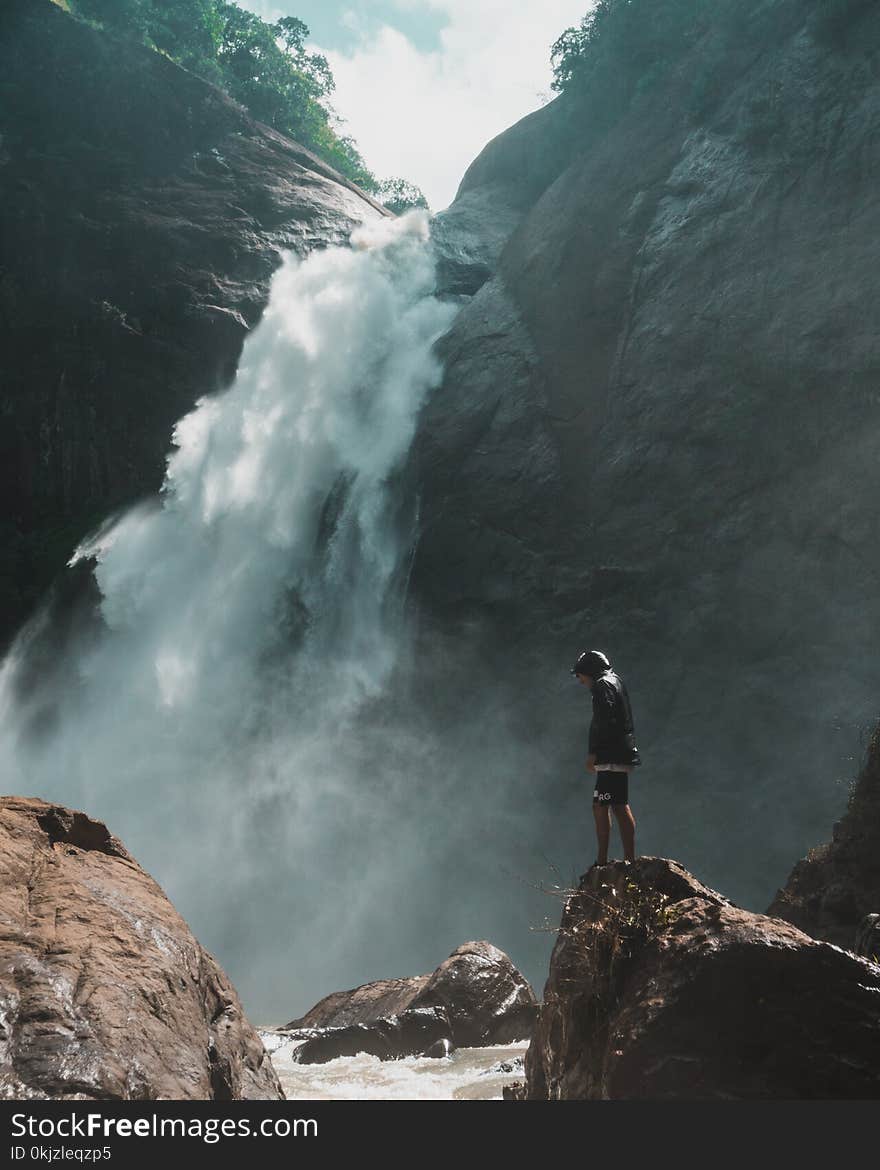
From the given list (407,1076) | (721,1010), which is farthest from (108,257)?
(721,1010)

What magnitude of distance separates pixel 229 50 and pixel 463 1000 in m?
45.9

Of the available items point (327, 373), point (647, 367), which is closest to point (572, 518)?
point (647, 367)

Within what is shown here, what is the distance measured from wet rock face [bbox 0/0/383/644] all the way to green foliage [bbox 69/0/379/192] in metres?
5.33

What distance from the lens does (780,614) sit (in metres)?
17.5

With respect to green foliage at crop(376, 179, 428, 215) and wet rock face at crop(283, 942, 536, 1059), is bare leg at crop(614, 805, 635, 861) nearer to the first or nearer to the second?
wet rock face at crop(283, 942, 536, 1059)

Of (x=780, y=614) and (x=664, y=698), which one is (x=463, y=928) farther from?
(x=780, y=614)

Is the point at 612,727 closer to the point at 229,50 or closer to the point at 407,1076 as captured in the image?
the point at 407,1076

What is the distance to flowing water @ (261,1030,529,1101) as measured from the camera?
9133 millimetres

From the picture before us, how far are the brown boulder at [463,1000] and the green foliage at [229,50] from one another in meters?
40.9

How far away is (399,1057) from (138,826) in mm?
12618

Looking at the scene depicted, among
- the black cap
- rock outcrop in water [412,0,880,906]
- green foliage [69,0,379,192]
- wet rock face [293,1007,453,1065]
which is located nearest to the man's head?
the black cap

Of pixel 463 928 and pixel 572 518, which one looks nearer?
pixel 463 928

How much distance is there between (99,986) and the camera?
13.6ft

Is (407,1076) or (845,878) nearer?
(845,878)
